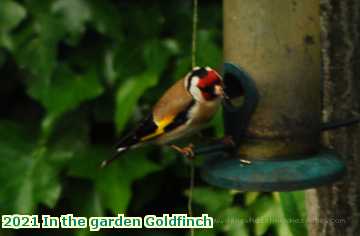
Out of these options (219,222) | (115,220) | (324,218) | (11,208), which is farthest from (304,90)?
(11,208)

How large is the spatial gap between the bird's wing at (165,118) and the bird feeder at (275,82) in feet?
0.42

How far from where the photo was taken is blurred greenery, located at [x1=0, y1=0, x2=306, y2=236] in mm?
2756

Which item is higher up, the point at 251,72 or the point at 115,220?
the point at 251,72

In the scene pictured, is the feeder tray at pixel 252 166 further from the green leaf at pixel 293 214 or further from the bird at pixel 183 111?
the green leaf at pixel 293 214

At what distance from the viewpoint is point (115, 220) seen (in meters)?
2.88

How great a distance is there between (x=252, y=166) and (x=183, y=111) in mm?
261

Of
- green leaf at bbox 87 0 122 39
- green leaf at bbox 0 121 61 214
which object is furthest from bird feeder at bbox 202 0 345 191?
green leaf at bbox 0 121 61 214

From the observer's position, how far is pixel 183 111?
→ 7.84 ft

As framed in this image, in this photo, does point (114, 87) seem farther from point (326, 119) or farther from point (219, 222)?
point (326, 119)

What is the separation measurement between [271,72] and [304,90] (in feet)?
0.29

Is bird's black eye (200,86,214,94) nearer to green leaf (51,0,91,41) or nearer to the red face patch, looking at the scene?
the red face patch

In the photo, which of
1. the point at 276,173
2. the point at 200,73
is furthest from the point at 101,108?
the point at 276,173

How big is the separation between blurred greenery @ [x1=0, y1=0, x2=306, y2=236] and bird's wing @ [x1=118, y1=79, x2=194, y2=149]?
25cm

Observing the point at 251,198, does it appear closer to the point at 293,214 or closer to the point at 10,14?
the point at 293,214
